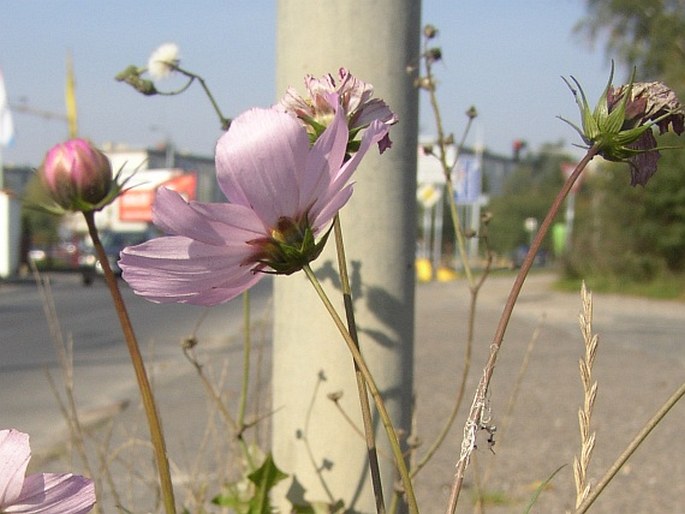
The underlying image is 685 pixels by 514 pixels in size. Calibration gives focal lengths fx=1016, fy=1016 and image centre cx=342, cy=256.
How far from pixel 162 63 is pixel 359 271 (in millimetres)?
425

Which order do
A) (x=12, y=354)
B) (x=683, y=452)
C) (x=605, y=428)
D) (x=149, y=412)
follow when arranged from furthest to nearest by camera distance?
(x=12, y=354), (x=605, y=428), (x=683, y=452), (x=149, y=412)

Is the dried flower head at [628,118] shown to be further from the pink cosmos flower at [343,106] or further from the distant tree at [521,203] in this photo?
the distant tree at [521,203]

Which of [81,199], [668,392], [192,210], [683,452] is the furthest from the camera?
[668,392]

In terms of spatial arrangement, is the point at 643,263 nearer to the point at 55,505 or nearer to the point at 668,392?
the point at 668,392

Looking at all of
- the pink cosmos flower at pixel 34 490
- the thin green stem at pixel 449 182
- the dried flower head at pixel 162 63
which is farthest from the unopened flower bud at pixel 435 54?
the pink cosmos flower at pixel 34 490

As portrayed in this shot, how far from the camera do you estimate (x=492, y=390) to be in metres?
4.48

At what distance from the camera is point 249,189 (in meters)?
0.57

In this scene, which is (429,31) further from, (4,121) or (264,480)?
(4,121)

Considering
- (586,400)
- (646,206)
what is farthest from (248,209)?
(646,206)

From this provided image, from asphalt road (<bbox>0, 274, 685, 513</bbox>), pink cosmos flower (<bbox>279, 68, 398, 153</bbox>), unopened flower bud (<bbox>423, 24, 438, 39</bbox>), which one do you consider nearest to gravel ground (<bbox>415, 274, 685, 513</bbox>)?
asphalt road (<bbox>0, 274, 685, 513</bbox>)

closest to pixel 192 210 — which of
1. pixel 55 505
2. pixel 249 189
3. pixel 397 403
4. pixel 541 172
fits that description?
pixel 249 189

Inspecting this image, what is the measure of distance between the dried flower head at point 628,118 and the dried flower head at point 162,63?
884mm

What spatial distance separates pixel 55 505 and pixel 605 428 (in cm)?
513

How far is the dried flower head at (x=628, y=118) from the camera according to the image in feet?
2.21
